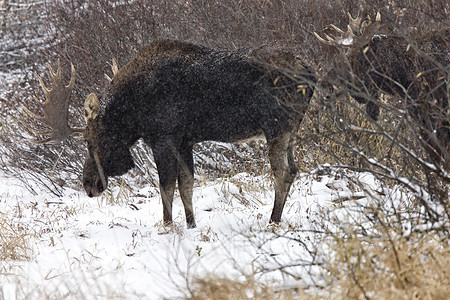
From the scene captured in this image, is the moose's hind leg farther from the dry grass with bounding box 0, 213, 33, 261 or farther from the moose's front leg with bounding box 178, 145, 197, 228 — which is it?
the dry grass with bounding box 0, 213, 33, 261

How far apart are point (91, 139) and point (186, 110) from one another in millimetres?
1142

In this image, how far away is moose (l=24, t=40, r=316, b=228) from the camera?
5.01m

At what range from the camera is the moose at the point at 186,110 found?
5012 millimetres

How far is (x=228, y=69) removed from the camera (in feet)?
16.8

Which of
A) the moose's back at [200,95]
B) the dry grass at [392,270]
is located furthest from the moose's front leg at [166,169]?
the dry grass at [392,270]

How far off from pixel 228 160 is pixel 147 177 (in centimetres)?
134

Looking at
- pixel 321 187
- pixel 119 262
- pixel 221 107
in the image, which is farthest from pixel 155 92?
pixel 321 187

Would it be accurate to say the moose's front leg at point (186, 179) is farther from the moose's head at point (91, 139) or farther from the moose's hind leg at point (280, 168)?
the moose's hind leg at point (280, 168)

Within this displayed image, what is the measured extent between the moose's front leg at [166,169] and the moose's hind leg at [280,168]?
0.96 metres

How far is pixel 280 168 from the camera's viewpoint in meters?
5.15

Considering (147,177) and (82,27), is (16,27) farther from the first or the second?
(147,177)

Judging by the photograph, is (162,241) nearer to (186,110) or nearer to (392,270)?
(186,110)

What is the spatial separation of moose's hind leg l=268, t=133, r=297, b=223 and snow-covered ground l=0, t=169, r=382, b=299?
18 cm

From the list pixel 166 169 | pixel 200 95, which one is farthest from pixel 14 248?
pixel 200 95
